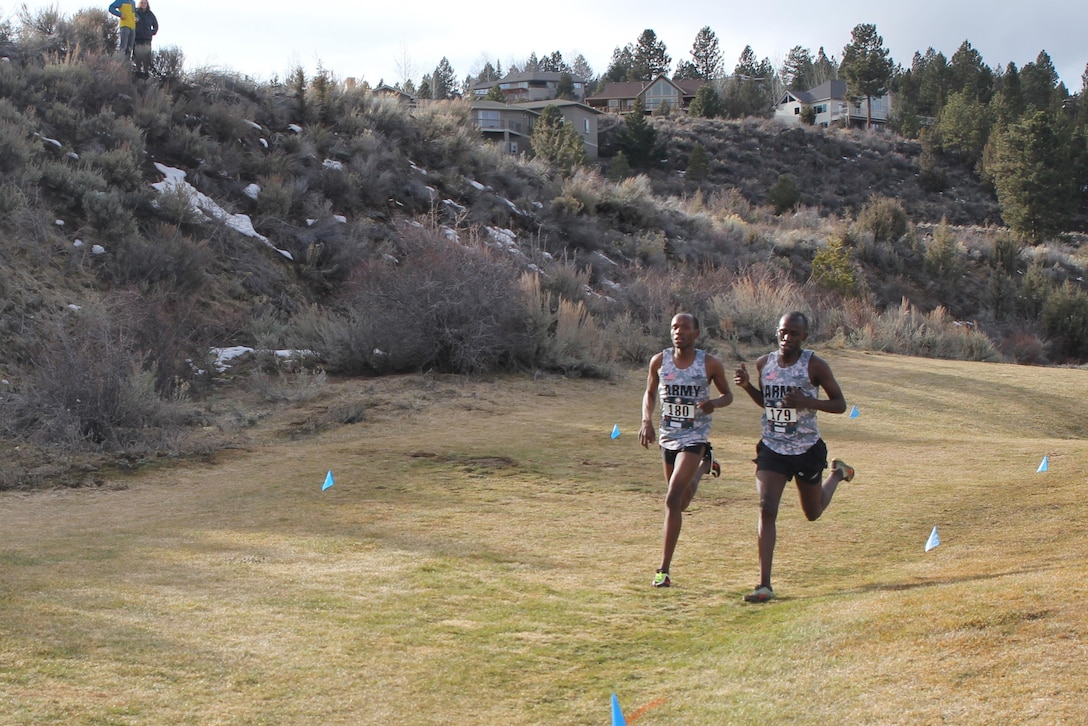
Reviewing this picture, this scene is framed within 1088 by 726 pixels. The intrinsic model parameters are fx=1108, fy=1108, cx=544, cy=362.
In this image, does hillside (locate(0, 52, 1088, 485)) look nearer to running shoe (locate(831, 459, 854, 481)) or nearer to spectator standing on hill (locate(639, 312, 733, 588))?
spectator standing on hill (locate(639, 312, 733, 588))

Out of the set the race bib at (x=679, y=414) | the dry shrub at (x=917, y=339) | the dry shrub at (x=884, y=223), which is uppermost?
the dry shrub at (x=884, y=223)

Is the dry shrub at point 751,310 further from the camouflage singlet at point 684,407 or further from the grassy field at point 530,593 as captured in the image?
the camouflage singlet at point 684,407

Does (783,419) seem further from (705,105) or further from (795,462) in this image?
(705,105)

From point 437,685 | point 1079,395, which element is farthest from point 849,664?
point 1079,395

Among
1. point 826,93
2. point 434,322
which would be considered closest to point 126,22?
point 434,322

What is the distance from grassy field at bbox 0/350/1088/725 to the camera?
4.71m

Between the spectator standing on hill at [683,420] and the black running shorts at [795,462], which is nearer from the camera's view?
the black running shorts at [795,462]

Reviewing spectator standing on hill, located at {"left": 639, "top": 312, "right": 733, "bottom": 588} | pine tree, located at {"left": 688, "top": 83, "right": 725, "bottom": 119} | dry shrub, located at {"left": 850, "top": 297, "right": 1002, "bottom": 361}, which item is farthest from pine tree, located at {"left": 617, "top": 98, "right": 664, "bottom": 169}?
spectator standing on hill, located at {"left": 639, "top": 312, "right": 733, "bottom": 588}

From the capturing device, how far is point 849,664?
4.98 metres

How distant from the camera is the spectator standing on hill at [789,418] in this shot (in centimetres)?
657

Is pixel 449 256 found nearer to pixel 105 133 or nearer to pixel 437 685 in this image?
pixel 105 133

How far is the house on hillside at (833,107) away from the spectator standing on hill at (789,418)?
94691 mm

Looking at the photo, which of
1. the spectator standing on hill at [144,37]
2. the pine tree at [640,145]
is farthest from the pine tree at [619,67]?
the spectator standing on hill at [144,37]

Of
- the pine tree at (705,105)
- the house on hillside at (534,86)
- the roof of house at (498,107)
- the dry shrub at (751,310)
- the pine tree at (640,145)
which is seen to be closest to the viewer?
the dry shrub at (751,310)
